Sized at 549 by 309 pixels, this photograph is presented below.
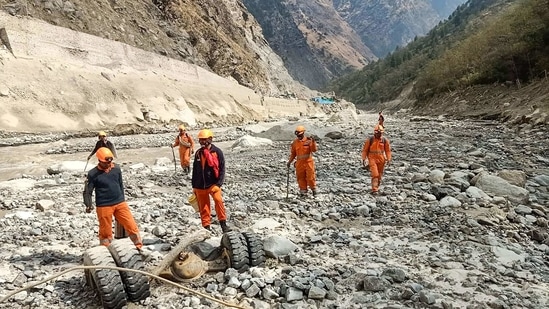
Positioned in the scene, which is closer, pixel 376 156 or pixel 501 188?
pixel 501 188

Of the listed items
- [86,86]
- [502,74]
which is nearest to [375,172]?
[86,86]

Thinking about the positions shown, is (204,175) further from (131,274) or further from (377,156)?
(377,156)

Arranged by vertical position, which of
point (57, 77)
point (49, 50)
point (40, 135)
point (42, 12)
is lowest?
point (40, 135)

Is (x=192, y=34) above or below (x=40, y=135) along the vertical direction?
above

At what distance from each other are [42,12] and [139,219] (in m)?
33.3

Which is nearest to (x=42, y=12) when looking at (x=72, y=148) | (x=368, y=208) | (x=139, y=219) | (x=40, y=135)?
(x=40, y=135)

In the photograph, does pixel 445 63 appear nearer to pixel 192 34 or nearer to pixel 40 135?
pixel 192 34

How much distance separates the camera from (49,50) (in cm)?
3058

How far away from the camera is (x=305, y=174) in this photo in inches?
371

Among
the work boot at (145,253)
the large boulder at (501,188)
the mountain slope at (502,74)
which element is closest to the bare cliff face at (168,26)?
the mountain slope at (502,74)

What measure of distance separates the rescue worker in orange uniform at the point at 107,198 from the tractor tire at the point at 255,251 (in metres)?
1.69

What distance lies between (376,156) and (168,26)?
45350mm

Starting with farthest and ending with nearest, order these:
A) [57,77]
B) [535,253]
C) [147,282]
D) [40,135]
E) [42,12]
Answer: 1. [42,12]
2. [57,77]
3. [40,135]
4. [535,253]
5. [147,282]

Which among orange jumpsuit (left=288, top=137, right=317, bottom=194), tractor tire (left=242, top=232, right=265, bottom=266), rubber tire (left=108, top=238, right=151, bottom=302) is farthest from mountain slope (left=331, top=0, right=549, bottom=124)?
rubber tire (left=108, top=238, right=151, bottom=302)
